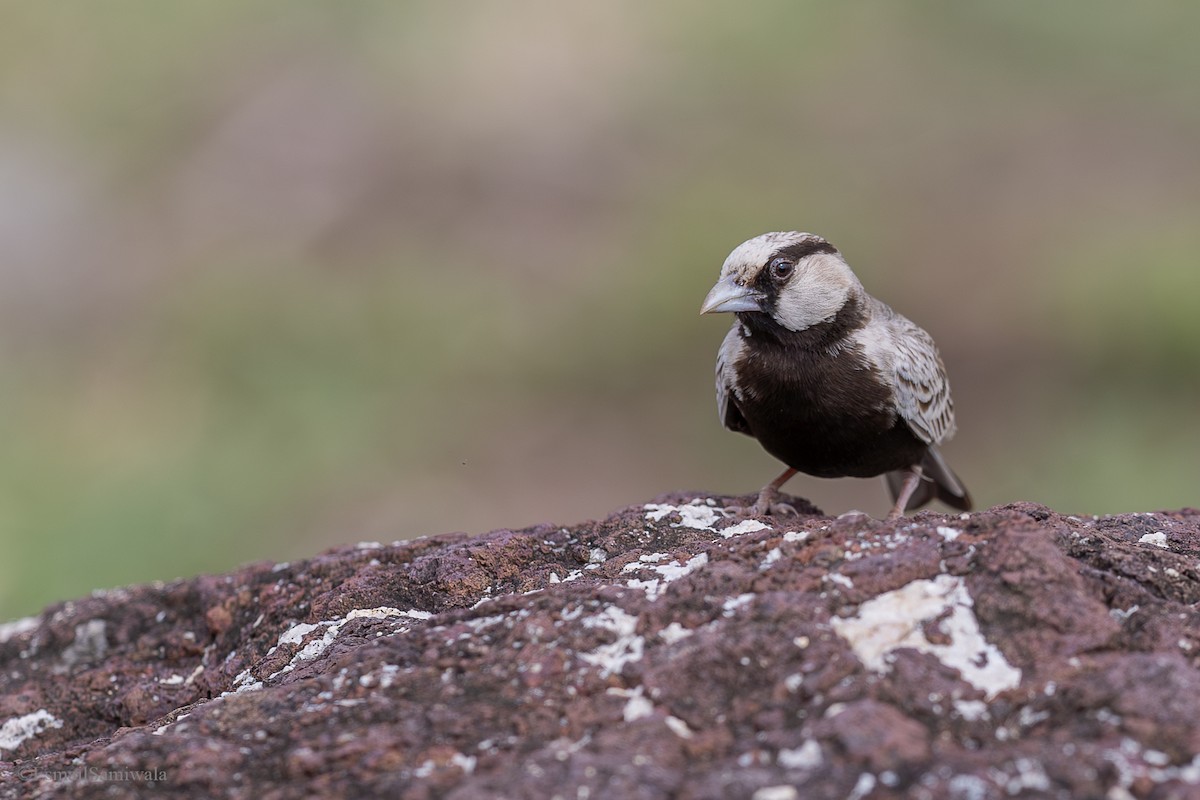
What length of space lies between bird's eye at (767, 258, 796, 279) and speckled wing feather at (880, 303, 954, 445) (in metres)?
0.58

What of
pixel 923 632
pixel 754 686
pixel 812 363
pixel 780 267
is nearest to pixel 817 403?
pixel 812 363

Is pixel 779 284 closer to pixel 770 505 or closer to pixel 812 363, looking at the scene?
pixel 812 363

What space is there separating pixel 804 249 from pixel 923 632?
265cm

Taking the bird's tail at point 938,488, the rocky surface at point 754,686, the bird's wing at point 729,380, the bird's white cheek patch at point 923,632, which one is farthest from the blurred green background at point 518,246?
the bird's white cheek patch at point 923,632

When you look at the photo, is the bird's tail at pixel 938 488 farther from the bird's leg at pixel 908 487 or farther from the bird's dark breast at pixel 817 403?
the bird's dark breast at pixel 817 403

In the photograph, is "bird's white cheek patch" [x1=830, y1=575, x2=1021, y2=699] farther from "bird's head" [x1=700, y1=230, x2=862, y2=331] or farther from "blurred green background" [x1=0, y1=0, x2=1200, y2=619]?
"blurred green background" [x1=0, y1=0, x2=1200, y2=619]

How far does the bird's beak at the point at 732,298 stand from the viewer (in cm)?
510

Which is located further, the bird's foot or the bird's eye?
the bird's eye

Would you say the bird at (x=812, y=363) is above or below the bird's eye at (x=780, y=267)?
below

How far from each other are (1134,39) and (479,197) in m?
7.63

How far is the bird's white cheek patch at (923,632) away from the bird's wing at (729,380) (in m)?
2.45

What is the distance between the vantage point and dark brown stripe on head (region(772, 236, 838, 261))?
518 cm

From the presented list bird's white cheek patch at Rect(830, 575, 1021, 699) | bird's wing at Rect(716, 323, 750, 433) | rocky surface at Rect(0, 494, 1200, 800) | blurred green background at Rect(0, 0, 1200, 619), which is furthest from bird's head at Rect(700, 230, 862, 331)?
blurred green background at Rect(0, 0, 1200, 619)

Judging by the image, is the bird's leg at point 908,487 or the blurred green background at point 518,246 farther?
the blurred green background at point 518,246
